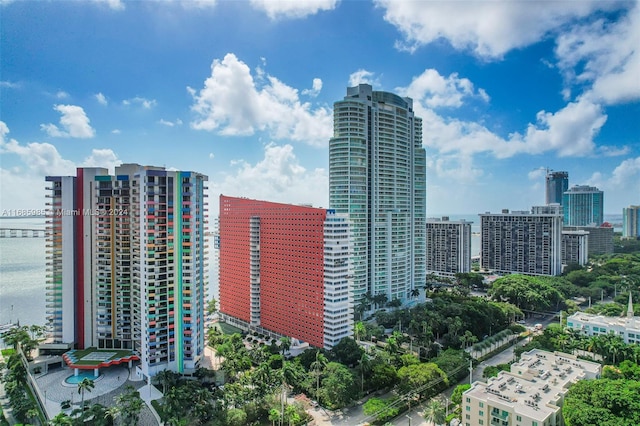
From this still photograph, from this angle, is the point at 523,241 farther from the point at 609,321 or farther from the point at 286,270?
the point at 286,270

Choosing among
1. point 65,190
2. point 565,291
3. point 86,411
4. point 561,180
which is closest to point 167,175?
point 65,190

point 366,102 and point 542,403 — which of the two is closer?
point 542,403

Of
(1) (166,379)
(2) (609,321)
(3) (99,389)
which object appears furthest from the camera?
(2) (609,321)

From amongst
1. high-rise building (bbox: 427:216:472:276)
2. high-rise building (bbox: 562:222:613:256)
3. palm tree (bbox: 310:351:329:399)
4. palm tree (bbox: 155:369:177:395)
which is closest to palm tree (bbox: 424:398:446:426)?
palm tree (bbox: 310:351:329:399)

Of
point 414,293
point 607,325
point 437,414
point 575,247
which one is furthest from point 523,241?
point 437,414

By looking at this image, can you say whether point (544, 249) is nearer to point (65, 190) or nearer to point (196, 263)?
point (196, 263)

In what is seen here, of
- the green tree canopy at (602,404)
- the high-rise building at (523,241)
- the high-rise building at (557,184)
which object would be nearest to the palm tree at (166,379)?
the green tree canopy at (602,404)

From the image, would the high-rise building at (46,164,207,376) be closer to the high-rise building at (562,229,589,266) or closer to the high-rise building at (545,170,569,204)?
the high-rise building at (562,229,589,266)
